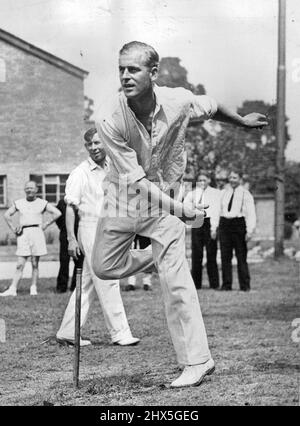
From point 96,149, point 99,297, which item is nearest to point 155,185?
point 96,149

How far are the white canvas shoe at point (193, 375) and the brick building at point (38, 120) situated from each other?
13892 millimetres

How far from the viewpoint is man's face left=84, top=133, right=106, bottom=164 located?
699 cm

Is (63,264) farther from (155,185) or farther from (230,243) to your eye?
(155,185)

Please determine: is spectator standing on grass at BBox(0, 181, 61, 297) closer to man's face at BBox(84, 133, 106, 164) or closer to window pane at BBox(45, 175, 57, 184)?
man's face at BBox(84, 133, 106, 164)

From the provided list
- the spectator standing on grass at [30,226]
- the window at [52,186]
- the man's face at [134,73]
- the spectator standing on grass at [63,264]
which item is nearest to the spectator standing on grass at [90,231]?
the man's face at [134,73]

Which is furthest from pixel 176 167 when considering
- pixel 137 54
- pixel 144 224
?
pixel 137 54

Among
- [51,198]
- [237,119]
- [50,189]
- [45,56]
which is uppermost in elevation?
[45,56]

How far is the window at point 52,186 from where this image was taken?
2395 centimetres

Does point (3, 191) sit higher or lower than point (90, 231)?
lower

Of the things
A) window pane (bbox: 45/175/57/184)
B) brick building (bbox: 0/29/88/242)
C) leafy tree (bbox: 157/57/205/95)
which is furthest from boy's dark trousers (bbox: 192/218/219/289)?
window pane (bbox: 45/175/57/184)

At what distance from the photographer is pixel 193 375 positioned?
16.2 ft

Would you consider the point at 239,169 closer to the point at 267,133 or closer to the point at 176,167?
the point at 267,133

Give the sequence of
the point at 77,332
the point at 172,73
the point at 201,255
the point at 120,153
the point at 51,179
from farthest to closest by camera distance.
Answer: the point at 51,179 → the point at 172,73 → the point at 201,255 → the point at 77,332 → the point at 120,153

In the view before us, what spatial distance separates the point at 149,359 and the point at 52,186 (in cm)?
1994
